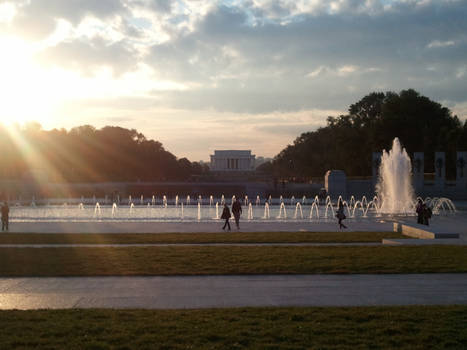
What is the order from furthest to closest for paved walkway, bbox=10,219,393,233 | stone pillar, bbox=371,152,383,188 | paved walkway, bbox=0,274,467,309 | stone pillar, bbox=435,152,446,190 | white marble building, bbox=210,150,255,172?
1. white marble building, bbox=210,150,255,172
2. stone pillar, bbox=371,152,383,188
3. stone pillar, bbox=435,152,446,190
4. paved walkway, bbox=10,219,393,233
5. paved walkway, bbox=0,274,467,309

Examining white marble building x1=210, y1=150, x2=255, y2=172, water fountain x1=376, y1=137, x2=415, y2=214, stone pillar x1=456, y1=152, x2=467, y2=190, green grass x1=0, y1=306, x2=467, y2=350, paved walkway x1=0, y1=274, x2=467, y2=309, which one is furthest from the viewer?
white marble building x1=210, y1=150, x2=255, y2=172

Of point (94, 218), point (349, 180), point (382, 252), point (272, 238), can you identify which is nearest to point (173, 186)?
point (349, 180)

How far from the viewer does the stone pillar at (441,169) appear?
57834 mm

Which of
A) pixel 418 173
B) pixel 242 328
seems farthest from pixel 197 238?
pixel 418 173

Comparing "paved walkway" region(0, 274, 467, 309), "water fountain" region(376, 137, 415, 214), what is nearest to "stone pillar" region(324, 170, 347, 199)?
"water fountain" region(376, 137, 415, 214)

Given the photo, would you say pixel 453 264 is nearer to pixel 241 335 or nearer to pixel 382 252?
pixel 382 252

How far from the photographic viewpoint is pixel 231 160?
140m

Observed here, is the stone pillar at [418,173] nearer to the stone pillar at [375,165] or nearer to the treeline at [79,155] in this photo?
the stone pillar at [375,165]

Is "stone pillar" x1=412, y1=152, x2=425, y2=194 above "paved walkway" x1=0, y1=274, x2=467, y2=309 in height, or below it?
above

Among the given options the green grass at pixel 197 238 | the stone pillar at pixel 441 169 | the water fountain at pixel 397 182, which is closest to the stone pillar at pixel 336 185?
the stone pillar at pixel 441 169

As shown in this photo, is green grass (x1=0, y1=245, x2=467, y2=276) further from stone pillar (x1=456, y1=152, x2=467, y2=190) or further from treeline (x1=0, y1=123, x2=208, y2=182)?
treeline (x1=0, y1=123, x2=208, y2=182)

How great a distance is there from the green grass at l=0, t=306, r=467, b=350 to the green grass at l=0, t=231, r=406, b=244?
10860 mm

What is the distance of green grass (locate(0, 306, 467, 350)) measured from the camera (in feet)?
24.7

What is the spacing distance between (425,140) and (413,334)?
72.1 metres
